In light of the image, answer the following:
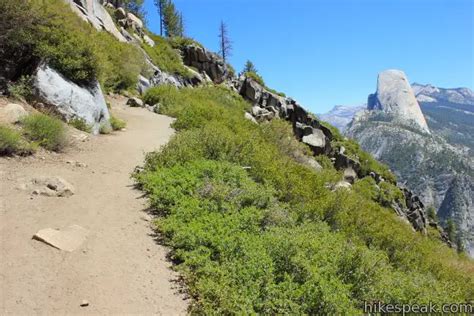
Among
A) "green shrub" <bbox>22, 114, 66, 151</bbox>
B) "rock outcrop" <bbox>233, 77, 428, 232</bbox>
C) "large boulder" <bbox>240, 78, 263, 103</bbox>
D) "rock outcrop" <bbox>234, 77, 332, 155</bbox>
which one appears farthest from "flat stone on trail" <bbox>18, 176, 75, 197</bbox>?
"large boulder" <bbox>240, 78, 263, 103</bbox>

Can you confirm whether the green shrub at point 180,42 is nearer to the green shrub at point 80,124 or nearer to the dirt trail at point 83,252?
the green shrub at point 80,124

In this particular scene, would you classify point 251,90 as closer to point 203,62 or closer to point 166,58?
point 166,58

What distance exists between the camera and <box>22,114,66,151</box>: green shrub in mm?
9766

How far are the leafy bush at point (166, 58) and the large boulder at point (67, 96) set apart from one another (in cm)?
2223

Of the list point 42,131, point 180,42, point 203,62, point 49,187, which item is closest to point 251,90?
point 203,62

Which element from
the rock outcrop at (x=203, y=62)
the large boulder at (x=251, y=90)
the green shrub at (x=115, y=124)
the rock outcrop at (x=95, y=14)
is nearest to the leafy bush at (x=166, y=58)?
the rock outcrop at (x=203, y=62)

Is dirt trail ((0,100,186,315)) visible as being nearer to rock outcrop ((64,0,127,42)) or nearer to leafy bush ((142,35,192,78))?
rock outcrop ((64,0,127,42))

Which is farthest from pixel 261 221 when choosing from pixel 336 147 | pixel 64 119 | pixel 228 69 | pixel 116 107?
pixel 228 69

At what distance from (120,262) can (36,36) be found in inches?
396

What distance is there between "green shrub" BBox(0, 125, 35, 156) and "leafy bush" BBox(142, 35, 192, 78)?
26725 millimetres

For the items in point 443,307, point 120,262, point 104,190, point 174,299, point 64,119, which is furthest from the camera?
point 64,119

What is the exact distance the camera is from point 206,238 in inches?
256

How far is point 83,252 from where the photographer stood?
5.93 m

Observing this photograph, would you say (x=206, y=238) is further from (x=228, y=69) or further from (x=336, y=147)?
(x=228, y=69)
